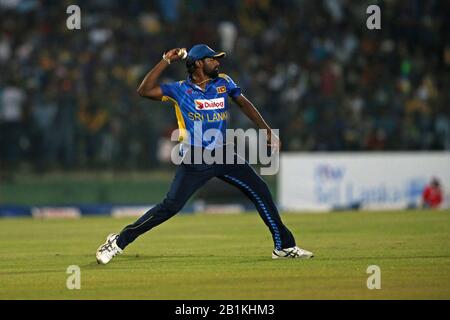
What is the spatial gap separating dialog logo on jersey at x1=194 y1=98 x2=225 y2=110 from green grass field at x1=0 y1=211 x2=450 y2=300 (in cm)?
186

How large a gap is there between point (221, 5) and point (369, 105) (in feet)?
17.6

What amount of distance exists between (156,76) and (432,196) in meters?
13.5

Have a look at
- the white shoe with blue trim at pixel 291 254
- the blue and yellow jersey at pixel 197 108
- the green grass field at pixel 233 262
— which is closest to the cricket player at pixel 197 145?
the blue and yellow jersey at pixel 197 108

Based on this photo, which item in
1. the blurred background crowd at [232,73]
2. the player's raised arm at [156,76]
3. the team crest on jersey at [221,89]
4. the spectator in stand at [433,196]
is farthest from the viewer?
the spectator in stand at [433,196]

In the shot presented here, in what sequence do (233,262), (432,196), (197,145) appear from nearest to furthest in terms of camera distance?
(197,145)
(233,262)
(432,196)

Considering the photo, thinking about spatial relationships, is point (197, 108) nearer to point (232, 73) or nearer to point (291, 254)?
point (291, 254)

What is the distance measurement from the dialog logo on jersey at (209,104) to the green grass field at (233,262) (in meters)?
1.86

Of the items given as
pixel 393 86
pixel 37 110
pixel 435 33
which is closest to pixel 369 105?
pixel 393 86

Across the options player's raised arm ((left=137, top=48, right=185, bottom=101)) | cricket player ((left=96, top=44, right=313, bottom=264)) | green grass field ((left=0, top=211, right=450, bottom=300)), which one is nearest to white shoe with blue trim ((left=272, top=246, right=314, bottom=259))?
green grass field ((left=0, top=211, right=450, bottom=300))

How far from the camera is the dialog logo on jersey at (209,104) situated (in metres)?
11.6

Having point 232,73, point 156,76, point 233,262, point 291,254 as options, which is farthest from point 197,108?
point 232,73

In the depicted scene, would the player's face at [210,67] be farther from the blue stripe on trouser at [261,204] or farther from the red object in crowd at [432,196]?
the red object in crowd at [432,196]

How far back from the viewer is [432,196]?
916 inches
